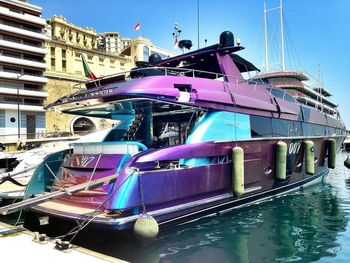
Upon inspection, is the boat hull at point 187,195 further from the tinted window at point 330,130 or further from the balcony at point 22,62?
the balcony at point 22,62

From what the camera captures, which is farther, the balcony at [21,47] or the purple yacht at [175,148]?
the balcony at [21,47]

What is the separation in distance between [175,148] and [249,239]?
8.54 feet

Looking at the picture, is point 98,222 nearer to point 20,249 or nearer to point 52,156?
point 20,249

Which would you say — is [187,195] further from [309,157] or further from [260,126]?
[309,157]

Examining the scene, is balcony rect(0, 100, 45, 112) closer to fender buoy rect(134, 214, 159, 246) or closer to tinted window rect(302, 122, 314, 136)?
tinted window rect(302, 122, 314, 136)

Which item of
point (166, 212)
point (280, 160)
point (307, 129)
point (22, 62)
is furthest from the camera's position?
point (22, 62)

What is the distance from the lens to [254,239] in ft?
25.4

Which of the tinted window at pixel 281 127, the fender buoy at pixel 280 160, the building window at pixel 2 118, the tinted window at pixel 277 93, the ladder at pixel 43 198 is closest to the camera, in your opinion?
the ladder at pixel 43 198

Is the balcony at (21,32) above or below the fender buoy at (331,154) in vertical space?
above

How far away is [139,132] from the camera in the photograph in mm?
10453

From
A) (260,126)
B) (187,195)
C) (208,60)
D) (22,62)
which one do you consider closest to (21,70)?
(22,62)

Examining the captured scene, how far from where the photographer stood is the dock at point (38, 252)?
16.7ft

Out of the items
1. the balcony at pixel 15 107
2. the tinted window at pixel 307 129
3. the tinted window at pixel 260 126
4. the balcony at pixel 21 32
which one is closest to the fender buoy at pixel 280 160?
the tinted window at pixel 260 126

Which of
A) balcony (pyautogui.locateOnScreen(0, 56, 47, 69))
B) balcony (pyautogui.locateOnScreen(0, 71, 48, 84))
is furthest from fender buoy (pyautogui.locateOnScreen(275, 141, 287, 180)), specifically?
balcony (pyautogui.locateOnScreen(0, 56, 47, 69))
